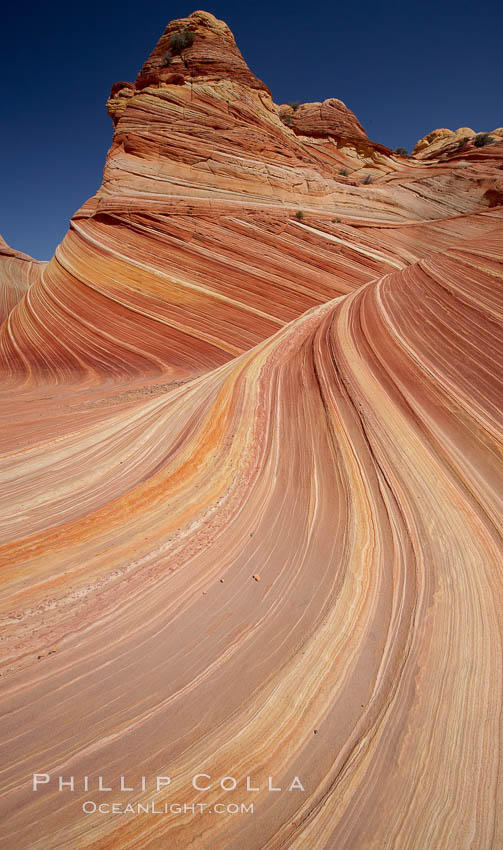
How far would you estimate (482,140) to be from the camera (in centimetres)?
1459

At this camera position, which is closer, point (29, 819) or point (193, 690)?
point (29, 819)

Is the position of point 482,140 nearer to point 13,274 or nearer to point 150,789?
point 150,789

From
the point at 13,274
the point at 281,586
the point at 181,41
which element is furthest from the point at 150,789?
the point at 13,274

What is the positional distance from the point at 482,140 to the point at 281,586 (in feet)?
66.4

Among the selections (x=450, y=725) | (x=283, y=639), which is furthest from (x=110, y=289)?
(x=450, y=725)

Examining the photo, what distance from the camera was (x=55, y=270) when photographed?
10.8 m

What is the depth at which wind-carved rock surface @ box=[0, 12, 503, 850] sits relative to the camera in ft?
4.26

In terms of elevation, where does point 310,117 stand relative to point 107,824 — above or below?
above

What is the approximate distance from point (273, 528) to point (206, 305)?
791 centimetres

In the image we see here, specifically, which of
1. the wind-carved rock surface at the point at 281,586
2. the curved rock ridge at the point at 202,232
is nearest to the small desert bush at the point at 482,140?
the curved rock ridge at the point at 202,232

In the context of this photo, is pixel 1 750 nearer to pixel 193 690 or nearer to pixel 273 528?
Answer: pixel 193 690

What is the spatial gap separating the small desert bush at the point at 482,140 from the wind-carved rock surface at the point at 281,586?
1361 cm

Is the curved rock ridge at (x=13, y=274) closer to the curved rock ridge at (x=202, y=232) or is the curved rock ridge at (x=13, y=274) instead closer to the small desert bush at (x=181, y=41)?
the curved rock ridge at (x=202, y=232)

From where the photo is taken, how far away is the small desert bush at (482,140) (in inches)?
575
